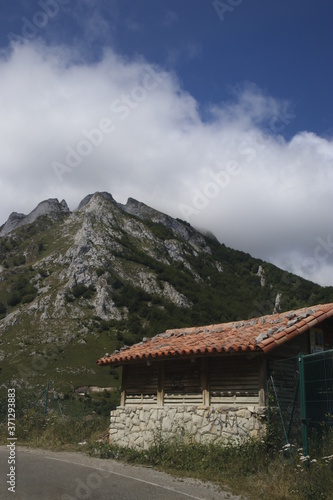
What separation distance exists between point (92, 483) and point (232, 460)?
3426 mm

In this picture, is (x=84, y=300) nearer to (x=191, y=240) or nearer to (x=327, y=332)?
(x=191, y=240)

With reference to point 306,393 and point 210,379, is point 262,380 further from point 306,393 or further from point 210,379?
point 210,379

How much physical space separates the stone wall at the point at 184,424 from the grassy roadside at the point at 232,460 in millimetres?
326

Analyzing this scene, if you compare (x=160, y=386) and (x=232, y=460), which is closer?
(x=232, y=460)

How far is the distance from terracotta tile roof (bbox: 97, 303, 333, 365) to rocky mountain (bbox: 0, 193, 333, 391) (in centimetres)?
3606

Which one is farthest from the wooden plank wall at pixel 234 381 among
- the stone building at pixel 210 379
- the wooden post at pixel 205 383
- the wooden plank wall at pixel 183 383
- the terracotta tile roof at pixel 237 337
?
the terracotta tile roof at pixel 237 337

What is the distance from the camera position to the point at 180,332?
57.5ft

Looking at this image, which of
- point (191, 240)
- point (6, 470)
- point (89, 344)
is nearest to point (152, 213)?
point (191, 240)

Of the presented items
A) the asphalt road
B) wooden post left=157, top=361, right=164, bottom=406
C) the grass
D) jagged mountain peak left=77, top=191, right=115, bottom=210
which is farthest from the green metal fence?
jagged mountain peak left=77, top=191, right=115, bottom=210

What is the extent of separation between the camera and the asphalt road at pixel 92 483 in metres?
8.18

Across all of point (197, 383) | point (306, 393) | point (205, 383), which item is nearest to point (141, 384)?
point (197, 383)

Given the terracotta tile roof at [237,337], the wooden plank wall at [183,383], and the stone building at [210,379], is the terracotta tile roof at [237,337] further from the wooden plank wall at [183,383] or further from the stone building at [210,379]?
the wooden plank wall at [183,383]

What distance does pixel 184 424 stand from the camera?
13.0 meters

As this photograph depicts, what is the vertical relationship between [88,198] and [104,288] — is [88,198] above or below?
above
